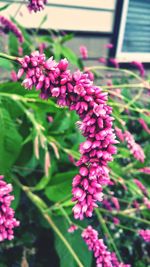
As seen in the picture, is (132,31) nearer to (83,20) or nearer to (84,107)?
(83,20)

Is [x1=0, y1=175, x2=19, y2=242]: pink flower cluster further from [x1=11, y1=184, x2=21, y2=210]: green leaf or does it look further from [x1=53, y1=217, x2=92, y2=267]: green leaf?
[x1=53, y1=217, x2=92, y2=267]: green leaf

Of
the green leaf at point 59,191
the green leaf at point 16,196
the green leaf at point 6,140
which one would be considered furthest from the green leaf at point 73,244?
the green leaf at point 6,140

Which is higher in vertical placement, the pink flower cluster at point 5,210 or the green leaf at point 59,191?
the pink flower cluster at point 5,210

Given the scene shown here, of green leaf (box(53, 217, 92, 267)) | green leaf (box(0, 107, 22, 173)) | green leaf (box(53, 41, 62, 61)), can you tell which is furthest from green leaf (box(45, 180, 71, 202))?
green leaf (box(53, 41, 62, 61))

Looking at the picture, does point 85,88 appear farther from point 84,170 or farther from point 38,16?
point 38,16

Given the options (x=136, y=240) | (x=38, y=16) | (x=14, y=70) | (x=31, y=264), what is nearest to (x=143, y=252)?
(x=136, y=240)

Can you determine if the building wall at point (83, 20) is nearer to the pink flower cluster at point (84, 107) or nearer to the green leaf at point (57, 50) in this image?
the green leaf at point (57, 50)
